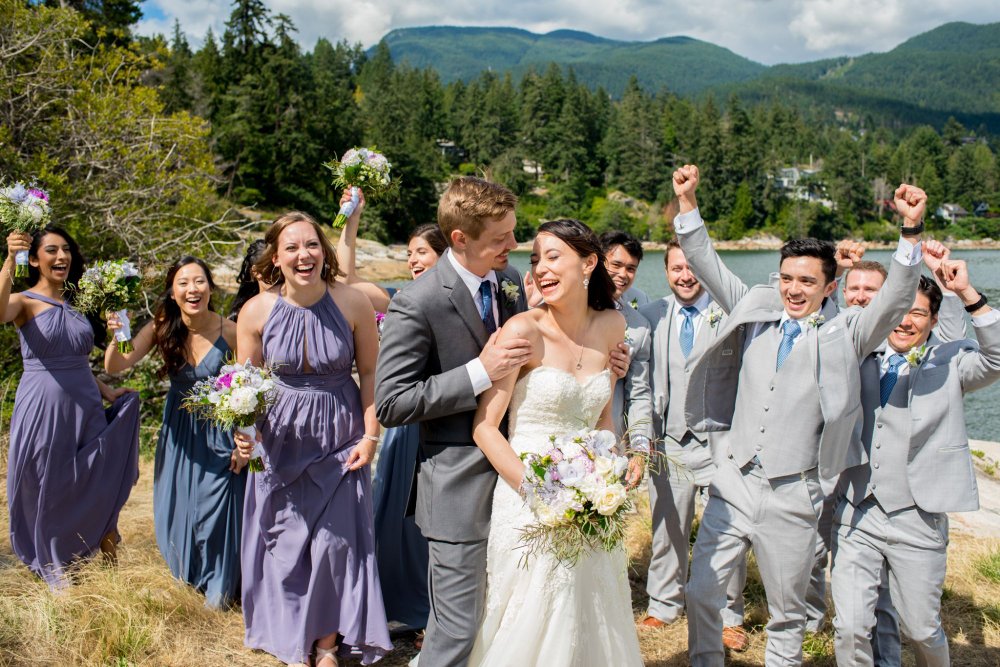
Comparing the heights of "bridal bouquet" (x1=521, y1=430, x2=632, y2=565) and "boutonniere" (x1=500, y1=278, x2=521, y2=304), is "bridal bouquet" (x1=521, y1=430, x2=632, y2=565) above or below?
below

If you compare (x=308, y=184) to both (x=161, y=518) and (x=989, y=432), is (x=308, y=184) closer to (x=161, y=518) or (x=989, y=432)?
(x=989, y=432)

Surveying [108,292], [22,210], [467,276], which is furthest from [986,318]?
[22,210]

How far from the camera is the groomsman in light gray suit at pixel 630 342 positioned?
5.24m

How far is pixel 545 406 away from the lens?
369cm

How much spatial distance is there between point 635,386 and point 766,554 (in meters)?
1.37

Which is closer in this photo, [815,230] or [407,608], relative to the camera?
[407,608]

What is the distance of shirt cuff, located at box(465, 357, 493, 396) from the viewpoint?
3.48 metres

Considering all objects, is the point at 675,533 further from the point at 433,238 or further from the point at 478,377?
the point at 478,377

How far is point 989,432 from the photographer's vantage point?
18734 mm

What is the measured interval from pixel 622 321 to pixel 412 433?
6.49 feet

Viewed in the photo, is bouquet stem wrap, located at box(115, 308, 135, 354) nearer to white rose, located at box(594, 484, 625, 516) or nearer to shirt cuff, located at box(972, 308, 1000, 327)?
white rose, located at box(594, 484, 625, 516)

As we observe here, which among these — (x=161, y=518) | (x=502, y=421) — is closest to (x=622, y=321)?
(x=502, y=421)

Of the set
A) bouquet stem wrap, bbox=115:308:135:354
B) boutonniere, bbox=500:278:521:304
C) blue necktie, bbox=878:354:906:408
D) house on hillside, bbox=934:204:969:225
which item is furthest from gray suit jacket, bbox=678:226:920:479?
house on hillside, bbox=934:204:969:225

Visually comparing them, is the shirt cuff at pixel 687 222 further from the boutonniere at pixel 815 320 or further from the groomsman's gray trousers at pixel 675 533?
the groomsman's gray trousers at pixel 675 533
